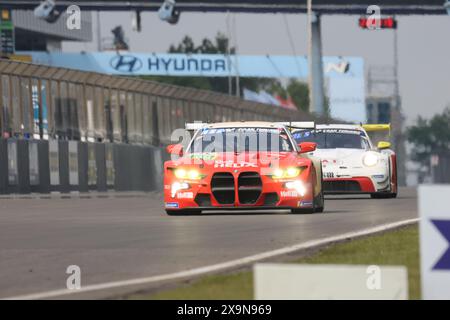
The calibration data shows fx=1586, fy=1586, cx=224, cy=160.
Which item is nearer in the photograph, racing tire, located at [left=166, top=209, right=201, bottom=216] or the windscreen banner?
racing tire, located at [left=166, top=209, right=201, bottom=216]

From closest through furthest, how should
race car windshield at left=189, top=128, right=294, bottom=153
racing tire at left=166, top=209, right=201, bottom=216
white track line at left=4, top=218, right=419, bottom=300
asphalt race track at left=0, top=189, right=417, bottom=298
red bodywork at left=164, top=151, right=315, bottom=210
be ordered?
white track line at left=4, top=218, right=419, bottom=300, asphalt race track at left=0, top=189, right=417, bottom=298, red bodywork at left=164, top=151, right=315, bottom=210, racing tire at left=166, top=209, right=201, bottom=216, race car windshield at left=189, top=128, right=294, bottom=153

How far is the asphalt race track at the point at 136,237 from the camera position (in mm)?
11828

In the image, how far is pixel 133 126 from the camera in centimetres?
4588

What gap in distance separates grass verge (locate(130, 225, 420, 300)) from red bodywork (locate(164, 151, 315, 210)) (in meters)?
4.75

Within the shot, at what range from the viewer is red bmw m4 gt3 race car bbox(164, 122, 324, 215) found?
21219 millimetres

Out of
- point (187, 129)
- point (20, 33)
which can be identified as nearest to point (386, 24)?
point (20, 33)

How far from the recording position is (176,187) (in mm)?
21516

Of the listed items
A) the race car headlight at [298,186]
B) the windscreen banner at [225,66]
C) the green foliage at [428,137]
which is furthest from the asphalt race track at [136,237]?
the green foliage at [428,137]

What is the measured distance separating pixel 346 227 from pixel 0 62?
20861 millimetres

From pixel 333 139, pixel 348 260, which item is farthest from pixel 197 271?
pixel 333 139

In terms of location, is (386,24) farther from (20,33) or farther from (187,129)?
(187,129)

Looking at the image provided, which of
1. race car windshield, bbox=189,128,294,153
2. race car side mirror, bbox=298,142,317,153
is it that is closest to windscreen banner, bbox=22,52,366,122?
race car windshield, bbox=189,128,294,153

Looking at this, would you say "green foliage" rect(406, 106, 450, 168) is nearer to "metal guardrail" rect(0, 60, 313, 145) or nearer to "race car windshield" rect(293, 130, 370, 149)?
"metal guardrail" rect(0, 60, 313, 145)

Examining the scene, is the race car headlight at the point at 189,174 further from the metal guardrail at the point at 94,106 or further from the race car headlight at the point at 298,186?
the metal guardrail at the point at 94,106
